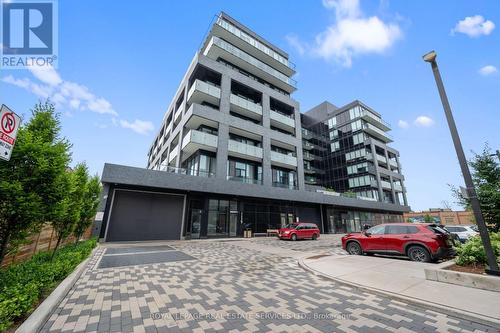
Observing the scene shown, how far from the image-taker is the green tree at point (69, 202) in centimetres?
535

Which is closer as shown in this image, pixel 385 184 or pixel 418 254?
Answer: pixel 418 254

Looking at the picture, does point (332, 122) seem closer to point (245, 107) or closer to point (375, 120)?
point (375, 120)

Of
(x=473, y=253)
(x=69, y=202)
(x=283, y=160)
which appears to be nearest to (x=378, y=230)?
(x=473, y=253)

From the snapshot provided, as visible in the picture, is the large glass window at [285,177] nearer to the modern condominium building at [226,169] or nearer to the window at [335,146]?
the modern condominium building at [226,169]

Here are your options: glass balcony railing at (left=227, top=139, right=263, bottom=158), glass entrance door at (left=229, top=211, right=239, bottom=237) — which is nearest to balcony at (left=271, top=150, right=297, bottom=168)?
glass balcony railing at (left=227, top=139, right=263, bottom=158)

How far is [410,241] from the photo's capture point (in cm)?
958

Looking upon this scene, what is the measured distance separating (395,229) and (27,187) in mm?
13587

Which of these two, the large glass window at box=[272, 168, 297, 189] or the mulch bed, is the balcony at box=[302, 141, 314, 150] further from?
the mulch bed

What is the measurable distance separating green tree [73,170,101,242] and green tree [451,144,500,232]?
18108 mm

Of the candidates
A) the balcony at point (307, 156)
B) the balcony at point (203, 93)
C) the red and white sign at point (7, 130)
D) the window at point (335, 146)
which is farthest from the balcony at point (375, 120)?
the red and white sign at point (7, 130)

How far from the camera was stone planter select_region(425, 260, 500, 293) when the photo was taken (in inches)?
210

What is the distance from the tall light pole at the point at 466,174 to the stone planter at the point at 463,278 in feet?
2.06

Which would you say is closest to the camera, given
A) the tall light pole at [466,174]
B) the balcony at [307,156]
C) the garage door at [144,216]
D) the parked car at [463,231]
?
the tall light pole at [466,174]

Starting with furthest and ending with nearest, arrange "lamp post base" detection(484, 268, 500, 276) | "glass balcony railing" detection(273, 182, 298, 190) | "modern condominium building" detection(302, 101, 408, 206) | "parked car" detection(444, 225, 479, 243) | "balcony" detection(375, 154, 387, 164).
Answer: "balcony" detection(375, 154, 387, 164) < "modern condominium building" detection(302, 101, 408, 206) < "glass balcony railing" detection(273, 182, 298, 190) < "parked car" detection(444, 225, 479, 243) < "lamp post base" detection(484, 268, 500, 276)
